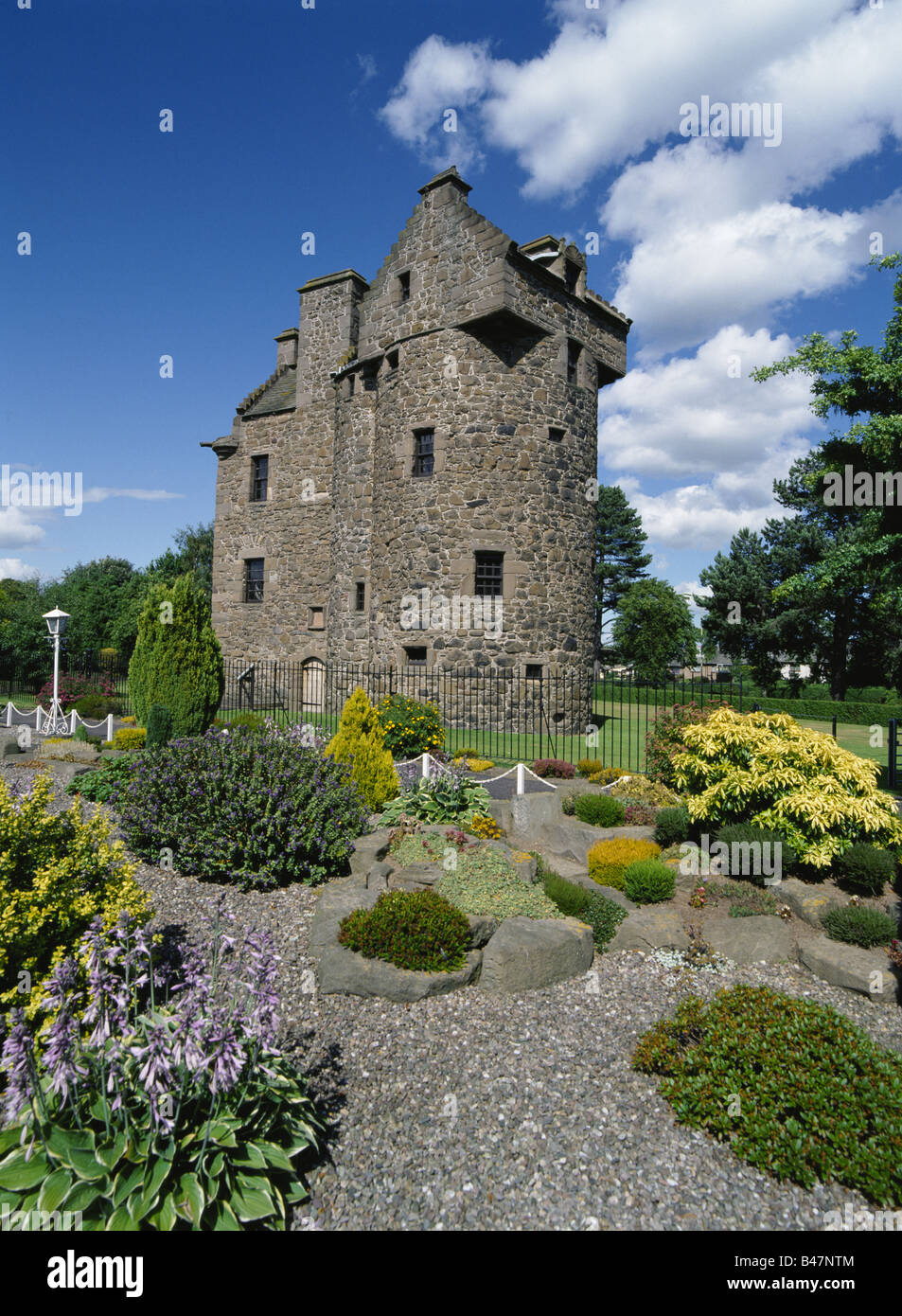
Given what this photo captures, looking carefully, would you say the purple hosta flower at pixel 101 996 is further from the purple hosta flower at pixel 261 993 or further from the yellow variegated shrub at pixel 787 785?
the yellow variegated shrub at pixel 787 785

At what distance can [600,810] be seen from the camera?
905 centimetres

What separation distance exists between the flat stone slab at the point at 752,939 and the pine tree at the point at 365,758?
496 centimetres

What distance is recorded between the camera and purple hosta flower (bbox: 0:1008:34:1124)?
2.74m

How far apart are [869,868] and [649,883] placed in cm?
218

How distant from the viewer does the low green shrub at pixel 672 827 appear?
8.30 metres

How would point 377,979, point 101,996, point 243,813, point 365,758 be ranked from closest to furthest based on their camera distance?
point 101,996, point 377,979, point 243,813, point 365,758

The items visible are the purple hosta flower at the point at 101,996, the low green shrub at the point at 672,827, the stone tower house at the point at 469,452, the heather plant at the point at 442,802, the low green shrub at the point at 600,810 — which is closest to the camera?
the purple hosta flower at the point at 101,996

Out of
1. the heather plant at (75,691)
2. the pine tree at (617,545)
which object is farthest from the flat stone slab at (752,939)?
the pine tree at (617,545)

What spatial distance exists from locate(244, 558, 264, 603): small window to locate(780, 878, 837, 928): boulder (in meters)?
21.2

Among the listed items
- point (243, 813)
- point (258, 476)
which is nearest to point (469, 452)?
point (258, 476)

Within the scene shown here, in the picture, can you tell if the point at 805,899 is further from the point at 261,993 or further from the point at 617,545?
the point at 617,545

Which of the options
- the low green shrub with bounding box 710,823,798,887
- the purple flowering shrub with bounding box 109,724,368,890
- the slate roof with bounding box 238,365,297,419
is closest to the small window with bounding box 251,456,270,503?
the slate roof with bounding box 238,365,297,419

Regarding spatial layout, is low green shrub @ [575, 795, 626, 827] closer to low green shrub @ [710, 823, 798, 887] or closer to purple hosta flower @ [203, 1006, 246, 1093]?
low green shrub @ [710, 823, 798, 887]
